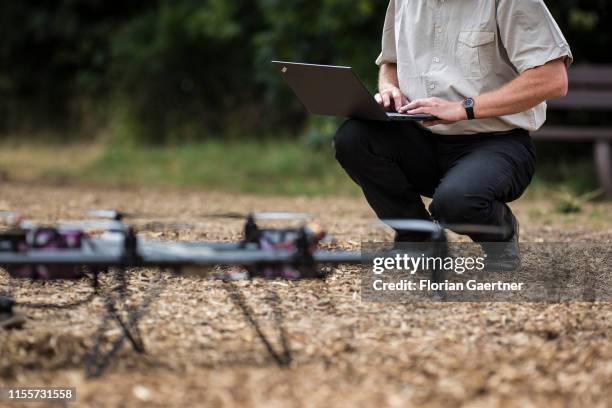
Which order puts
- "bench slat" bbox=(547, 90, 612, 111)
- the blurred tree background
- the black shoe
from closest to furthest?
the black shoe < "bench slat" bbox=(547, 90, 612, 111) < the blurred tree background

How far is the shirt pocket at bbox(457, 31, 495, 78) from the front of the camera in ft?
12.6

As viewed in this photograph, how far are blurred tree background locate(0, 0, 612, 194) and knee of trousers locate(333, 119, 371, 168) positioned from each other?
5.34 meters

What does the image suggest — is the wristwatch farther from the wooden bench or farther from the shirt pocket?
the wooden bench

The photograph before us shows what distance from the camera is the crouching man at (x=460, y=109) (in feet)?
12.1

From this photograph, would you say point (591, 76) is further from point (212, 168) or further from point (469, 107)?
point (469, 107)

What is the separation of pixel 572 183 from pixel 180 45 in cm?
747

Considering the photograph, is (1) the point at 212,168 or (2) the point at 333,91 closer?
(2) the point at 333,91

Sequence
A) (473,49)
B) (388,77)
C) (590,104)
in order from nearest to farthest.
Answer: (473,49) → (388,77) → (590,104)

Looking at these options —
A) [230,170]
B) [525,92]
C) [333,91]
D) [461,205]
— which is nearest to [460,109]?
[525,92]

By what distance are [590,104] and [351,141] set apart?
485 centimetres

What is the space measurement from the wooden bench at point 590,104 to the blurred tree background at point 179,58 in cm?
142

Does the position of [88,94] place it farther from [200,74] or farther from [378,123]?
[378,123]

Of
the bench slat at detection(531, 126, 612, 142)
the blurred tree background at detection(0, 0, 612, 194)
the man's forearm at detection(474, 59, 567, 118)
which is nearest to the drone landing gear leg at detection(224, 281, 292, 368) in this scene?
the man's forearm at detection(474, 59, 567, 118)

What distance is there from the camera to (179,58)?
14188 mm
